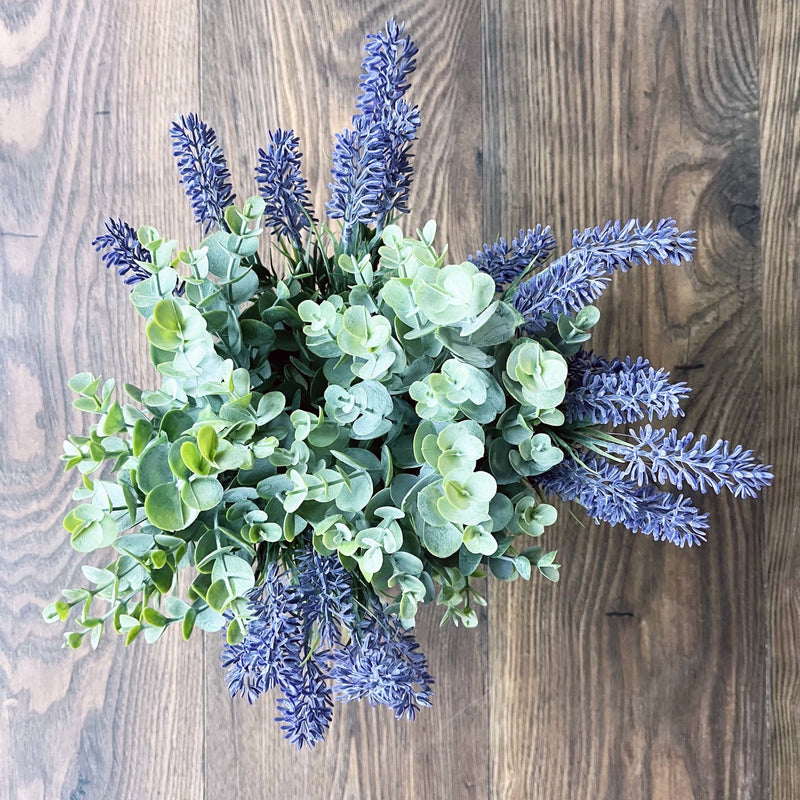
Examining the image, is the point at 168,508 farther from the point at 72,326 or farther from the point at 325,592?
the point at 72,326

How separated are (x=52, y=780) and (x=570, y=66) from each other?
0.72 metres

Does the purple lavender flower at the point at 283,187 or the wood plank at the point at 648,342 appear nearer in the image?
the purple lavender flower at the point at 283,187

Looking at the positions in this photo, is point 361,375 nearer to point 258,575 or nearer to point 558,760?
point 258,575

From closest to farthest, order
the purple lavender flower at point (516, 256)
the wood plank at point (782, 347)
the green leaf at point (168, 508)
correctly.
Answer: the green leaf at point (168, 508) < the purple lavender flower at point (516, 256) < the wood plank at point (782, 347)

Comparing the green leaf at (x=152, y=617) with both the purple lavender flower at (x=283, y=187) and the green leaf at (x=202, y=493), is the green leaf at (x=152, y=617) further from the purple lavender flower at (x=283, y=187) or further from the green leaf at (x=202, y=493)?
the purple lavender flower at (x=283, y=187)

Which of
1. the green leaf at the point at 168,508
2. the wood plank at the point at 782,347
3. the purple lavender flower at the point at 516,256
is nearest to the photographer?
the green leaf at the point at 168,508

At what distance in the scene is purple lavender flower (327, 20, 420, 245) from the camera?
339mm

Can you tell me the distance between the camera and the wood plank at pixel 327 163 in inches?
22.3

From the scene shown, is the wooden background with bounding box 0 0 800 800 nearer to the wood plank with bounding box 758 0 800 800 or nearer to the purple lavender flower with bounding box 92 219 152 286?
the wood plank with bounding box 758 0 800 800

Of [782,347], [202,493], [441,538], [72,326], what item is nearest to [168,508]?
[202,493]

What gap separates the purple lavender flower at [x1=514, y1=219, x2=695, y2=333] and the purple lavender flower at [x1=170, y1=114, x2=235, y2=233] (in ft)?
0.55

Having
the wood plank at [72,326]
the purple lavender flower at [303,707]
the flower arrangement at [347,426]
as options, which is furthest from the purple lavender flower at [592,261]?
the wood plank at [72,326]

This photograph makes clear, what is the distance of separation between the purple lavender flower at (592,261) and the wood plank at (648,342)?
0.20 meters

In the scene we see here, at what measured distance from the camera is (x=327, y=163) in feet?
1.86
